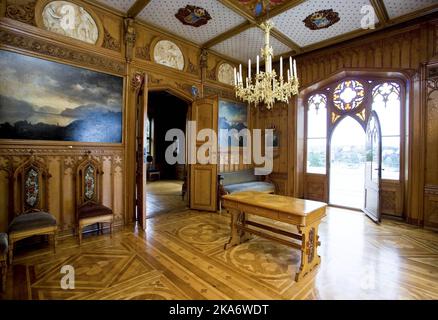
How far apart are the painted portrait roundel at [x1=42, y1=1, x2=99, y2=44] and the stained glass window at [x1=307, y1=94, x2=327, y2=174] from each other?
19.2 feet

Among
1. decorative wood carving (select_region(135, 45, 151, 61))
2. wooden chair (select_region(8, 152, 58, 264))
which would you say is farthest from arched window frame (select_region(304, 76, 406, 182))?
wooden chair (select_region(8, 152, 58, 264))

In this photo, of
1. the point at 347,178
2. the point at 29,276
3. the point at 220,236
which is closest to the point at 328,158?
the point at 347,178

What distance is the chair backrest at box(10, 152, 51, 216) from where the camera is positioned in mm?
3436

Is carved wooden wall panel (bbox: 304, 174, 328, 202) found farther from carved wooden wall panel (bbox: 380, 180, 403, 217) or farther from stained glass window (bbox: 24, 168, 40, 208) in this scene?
stained glass window (bbox: 24, 168, 40, 208)

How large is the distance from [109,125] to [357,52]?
599cm

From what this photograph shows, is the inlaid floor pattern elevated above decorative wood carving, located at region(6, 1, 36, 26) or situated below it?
below

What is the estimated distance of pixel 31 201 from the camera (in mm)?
3559

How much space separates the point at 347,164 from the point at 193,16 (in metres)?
5.44

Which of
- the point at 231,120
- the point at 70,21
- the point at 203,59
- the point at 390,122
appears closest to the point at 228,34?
the point at 203,59

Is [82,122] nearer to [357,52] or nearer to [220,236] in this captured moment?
[220,236]

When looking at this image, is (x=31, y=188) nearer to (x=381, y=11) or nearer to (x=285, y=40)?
(x=285, y=40)

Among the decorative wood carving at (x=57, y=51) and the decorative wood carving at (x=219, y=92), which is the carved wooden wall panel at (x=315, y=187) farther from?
the decorative wood carving at (x=57, y=51)

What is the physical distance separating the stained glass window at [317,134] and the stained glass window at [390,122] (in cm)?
133

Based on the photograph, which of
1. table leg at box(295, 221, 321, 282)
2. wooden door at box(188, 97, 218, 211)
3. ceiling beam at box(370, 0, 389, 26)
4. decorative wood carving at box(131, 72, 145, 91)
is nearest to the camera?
table leg at box(295, 221, 321, 282)
